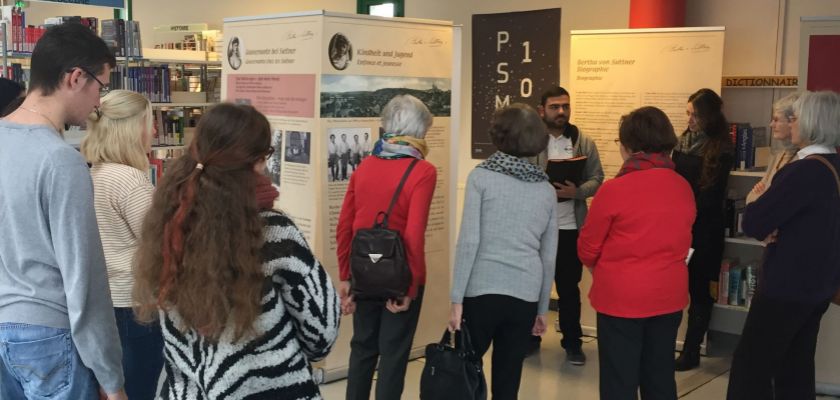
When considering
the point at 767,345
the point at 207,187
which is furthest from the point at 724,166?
the point at 207,187

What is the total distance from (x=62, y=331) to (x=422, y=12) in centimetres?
571

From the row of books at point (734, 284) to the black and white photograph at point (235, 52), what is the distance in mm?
3022

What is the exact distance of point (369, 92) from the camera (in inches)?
171

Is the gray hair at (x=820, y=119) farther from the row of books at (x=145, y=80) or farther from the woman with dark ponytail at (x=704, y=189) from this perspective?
the row of books at (x=145, y=80)

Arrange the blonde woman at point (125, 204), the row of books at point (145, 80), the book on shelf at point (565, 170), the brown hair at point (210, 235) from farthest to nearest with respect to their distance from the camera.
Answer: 1. the row of books at point (145, 80)
2. the book on shelf at point (565, 170)
3. the blonde woman at point (125, 204)
4. the brown hair at point (210, 235)

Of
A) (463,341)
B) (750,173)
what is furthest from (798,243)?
(750,173)

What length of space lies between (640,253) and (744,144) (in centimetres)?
209

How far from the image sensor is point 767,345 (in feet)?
10.9

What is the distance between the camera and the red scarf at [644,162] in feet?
10.3

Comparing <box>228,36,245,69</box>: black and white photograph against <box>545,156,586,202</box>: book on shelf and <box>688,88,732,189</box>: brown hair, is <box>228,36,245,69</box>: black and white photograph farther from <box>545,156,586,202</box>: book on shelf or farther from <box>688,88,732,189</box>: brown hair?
<box>688,88,732,189</box>: brown hair

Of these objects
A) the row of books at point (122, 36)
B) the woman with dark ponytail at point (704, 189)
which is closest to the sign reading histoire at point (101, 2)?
the row of books at point (122, 36)

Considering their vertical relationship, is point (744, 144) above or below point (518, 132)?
below

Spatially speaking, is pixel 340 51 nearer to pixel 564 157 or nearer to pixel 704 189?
pixel 564 157

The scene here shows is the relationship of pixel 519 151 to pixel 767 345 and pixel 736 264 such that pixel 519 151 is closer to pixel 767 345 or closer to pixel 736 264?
pixel 767 345
